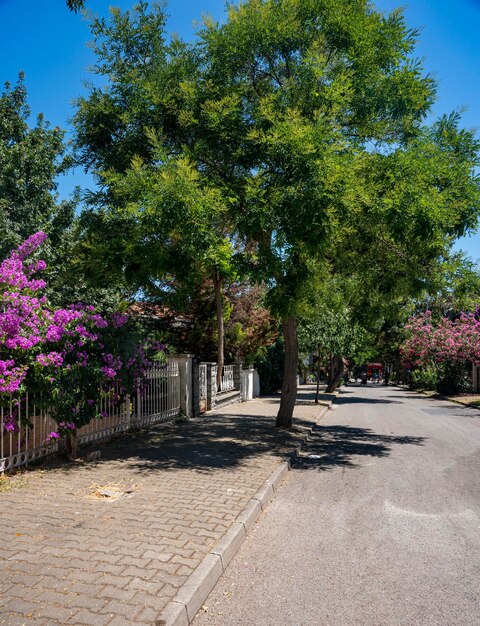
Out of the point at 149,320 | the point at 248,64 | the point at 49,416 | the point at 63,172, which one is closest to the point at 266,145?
the point at 248,64

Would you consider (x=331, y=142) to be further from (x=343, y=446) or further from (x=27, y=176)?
(x=27, y=176)

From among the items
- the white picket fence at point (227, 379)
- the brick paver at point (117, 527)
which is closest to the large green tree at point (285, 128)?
the brick paver at point (117, 527)

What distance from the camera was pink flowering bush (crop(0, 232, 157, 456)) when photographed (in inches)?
265

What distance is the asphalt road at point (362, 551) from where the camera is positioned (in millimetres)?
3664

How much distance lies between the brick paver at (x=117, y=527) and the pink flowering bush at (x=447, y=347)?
2326 cm

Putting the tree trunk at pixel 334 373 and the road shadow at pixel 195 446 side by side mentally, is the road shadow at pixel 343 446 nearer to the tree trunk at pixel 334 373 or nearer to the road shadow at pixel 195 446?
the road shadow at pixel 195 446

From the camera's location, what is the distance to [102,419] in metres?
9.43

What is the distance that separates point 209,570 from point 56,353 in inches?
164

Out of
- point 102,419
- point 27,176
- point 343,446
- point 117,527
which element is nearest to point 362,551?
point 117,527

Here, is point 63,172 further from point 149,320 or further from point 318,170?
point 318,170

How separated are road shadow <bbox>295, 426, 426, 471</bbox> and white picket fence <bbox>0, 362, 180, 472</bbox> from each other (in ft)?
11.5

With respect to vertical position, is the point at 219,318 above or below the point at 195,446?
above

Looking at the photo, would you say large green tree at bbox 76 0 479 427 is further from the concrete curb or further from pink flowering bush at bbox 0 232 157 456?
the concrete curb

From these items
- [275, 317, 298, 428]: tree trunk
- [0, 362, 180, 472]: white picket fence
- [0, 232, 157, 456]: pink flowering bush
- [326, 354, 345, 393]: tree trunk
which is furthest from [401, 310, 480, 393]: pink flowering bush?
[0, 232, 157, 456]: pink flowering bush
